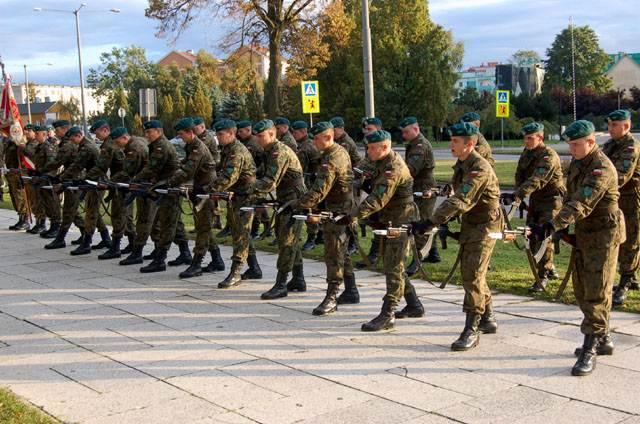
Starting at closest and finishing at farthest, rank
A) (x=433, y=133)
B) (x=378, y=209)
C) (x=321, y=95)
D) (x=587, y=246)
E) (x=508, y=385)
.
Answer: (x=508, y=385) → (x=587, y=246) → (x=378, y=209) → (x=321, y=95) → (x=433, y=133)

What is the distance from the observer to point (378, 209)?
24.4 ft

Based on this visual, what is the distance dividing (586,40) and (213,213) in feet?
259

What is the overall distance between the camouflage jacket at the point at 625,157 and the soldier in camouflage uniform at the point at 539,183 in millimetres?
742

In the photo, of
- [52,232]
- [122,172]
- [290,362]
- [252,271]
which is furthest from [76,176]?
[290,362]

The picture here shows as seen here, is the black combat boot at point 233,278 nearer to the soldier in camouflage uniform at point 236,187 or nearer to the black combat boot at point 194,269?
the soldier in camouflage uniform at point 236,187

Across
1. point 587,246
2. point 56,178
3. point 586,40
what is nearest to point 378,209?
point 587,246

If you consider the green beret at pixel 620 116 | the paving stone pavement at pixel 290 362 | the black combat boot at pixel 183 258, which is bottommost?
the paving stone pavement at pixel 290 362

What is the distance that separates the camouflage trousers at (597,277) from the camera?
20.2 feet

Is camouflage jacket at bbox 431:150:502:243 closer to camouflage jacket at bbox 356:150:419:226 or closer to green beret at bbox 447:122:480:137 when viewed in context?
green beret at bbox 447:122:480:137

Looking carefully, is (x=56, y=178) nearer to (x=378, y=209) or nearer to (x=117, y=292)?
(x=117, y=292)

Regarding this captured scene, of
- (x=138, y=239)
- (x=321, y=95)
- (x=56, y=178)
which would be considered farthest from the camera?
(x=321, y=95)

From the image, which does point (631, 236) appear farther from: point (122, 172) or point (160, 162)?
point (122, 172)

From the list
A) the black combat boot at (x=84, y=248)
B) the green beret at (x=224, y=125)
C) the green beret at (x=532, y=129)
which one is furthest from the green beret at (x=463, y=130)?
the black combat boot at (x=84, y=248)

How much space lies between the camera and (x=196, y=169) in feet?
34.9
